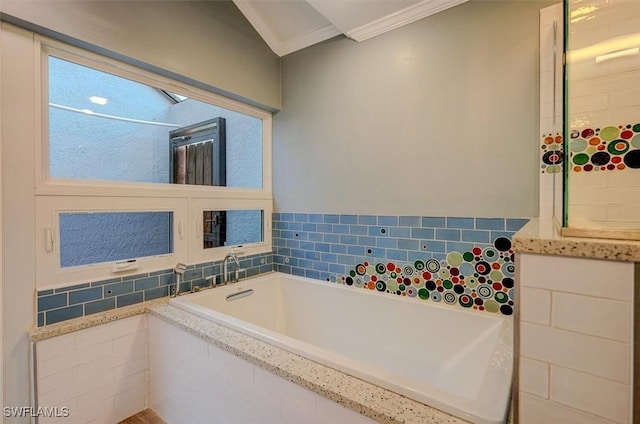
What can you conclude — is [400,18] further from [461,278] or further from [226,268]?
[226,268]

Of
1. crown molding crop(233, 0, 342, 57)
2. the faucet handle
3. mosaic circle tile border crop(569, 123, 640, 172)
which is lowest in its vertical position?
the faucet handle

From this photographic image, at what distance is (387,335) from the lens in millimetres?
1896

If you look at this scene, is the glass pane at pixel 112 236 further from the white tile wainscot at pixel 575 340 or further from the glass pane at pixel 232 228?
the white tile wainscot at pixel 575 340

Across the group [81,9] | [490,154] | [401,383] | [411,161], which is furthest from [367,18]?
[401,383]

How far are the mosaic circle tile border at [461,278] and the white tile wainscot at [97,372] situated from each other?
153 cm

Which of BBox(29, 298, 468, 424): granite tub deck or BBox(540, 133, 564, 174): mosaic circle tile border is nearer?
BBox(29, 298, 468, 424): granite tub deck

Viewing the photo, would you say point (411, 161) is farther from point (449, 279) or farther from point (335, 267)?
point (335, 267)

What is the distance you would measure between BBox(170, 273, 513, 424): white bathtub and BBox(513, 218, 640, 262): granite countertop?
1.65 ft

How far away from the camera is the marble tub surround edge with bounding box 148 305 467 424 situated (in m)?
0.88

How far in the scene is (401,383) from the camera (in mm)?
982

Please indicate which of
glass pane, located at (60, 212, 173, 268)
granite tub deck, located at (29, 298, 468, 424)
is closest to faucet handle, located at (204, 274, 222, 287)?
glass pane, located at (60, 212, 173, 268)

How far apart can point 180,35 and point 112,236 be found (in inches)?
51.6

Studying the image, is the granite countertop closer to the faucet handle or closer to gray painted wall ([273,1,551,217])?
gray painted wall ([273,1,551,217])
